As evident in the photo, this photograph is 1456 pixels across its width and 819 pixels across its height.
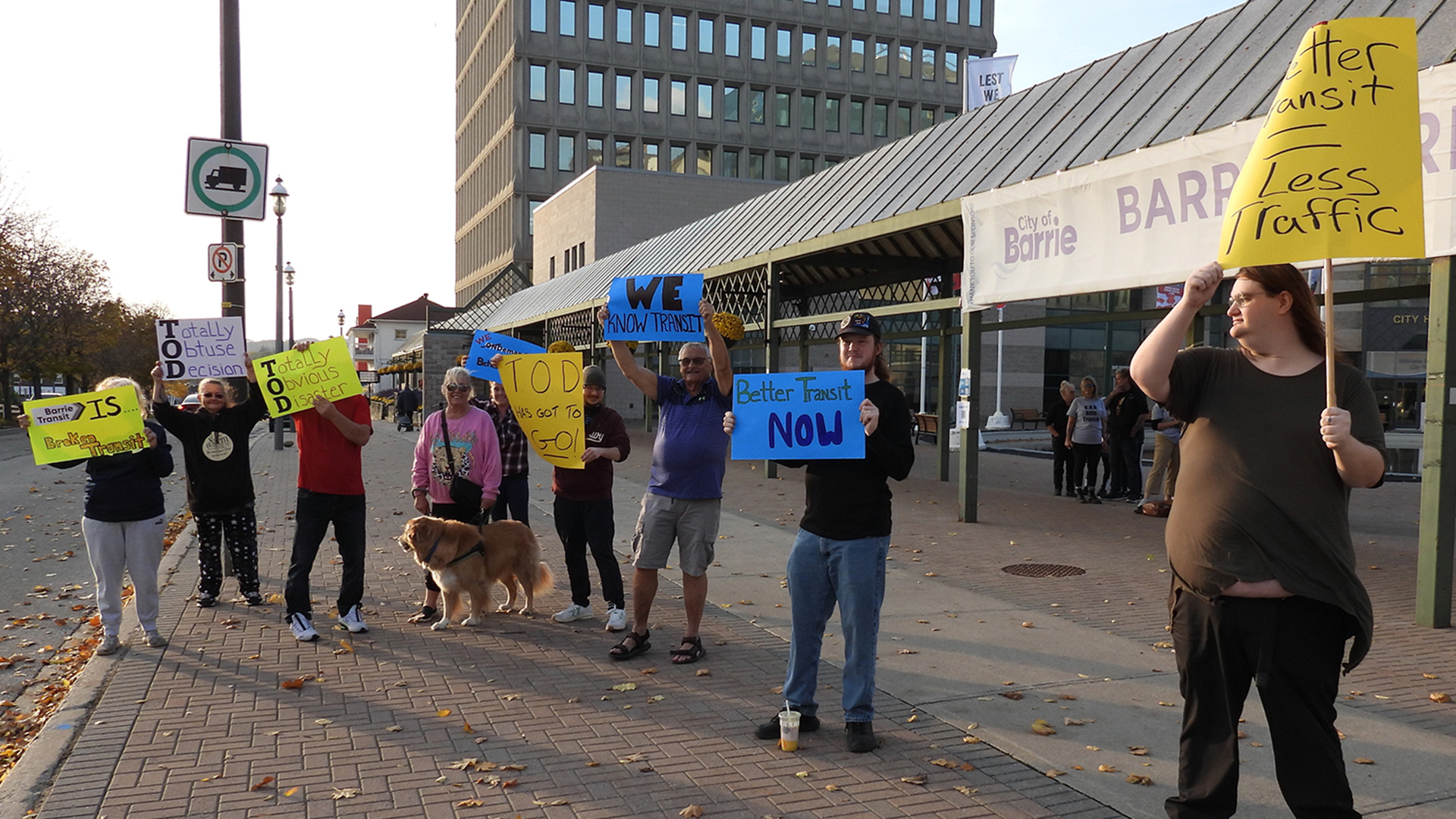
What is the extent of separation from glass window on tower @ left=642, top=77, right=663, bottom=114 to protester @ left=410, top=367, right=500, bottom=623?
5525cm

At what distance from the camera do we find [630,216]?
41.9 m

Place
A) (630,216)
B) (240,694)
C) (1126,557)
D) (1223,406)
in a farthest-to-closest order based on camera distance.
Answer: (630,216) < (1126,557) < (240,694) < (1223,406)

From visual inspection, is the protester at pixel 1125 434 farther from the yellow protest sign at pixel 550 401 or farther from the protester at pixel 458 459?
the protester at pixel 458 459

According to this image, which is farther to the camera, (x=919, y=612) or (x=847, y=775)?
(x=919, y=612)

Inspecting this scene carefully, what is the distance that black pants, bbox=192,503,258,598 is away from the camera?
24.2 ft

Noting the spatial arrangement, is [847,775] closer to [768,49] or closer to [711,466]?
[711,466]

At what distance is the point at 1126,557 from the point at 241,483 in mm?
7683

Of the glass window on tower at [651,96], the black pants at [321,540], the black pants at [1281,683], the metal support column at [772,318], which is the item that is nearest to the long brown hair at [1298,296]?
the black pants at [1281,683]

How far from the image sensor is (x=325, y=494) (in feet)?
21.3

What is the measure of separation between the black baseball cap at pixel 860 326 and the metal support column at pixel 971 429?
723cm

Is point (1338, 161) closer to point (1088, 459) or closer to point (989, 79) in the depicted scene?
point (1088, 459)

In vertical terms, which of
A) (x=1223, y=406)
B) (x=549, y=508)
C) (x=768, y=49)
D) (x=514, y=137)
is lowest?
(x=549, y=508)

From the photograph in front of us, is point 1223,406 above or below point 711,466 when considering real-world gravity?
above

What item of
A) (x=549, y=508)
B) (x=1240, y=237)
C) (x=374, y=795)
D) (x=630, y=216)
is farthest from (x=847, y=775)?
(x=630, y=216)
